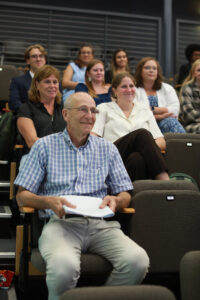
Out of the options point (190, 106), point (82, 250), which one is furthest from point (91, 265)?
point (190, 106)

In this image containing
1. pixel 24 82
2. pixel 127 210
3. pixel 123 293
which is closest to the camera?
pixel 123 293

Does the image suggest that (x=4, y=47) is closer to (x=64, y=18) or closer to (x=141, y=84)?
(x=64, y=18)

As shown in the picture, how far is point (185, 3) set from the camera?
29.7 feet

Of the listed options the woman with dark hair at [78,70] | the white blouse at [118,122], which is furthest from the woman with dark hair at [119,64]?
the white blouse at [118,122]

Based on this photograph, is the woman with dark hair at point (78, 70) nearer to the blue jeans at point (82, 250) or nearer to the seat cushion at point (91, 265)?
the blue jeans at point (82, 250)

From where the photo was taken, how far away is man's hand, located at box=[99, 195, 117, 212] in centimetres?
226

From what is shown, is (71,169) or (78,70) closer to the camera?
(71,169)

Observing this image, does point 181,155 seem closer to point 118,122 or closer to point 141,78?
point 118,122

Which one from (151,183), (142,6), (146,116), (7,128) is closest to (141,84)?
(146,116)

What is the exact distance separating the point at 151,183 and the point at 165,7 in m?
6.28

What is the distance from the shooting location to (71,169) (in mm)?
2439

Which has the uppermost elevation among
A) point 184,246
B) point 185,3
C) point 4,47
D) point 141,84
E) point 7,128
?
point 185,3

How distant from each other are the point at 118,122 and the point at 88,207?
1481 millimetres

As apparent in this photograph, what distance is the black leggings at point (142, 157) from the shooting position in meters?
2.99
